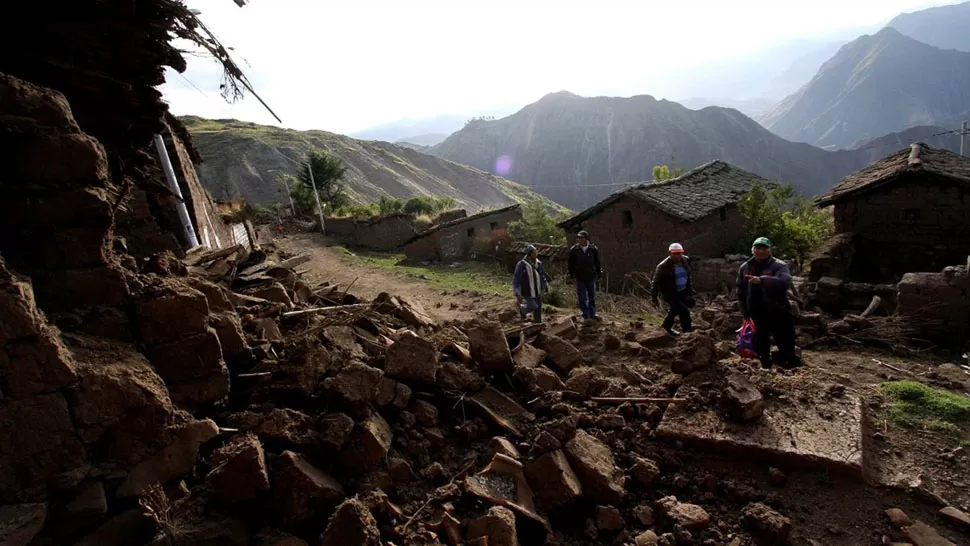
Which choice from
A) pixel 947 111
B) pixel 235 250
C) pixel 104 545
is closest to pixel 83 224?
pixel 104 545

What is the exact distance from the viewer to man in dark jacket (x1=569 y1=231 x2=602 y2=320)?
8852 millimetres

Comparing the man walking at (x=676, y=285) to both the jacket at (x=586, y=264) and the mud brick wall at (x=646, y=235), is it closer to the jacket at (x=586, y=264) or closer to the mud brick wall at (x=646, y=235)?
the jacket at (x=586, y=264)

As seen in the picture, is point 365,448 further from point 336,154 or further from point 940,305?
point 336,154

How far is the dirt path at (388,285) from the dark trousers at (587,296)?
2746 millimetres

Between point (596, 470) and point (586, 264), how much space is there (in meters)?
5.73

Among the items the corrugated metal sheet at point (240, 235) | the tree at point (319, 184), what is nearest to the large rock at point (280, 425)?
the corrugated metal sheet at point (240, 235)

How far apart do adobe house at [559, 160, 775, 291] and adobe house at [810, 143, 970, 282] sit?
295 cm

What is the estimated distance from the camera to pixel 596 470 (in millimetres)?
3449

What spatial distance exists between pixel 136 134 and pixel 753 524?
586cm

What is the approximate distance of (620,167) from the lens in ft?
363

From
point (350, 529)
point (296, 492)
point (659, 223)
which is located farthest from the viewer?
point (659, 223)

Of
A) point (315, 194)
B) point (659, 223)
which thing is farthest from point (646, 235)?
point (315, 194)

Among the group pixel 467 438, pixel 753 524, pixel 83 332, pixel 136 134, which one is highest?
pixel 136 134

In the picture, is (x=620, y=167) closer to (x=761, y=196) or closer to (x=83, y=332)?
(x=761, y=196)
